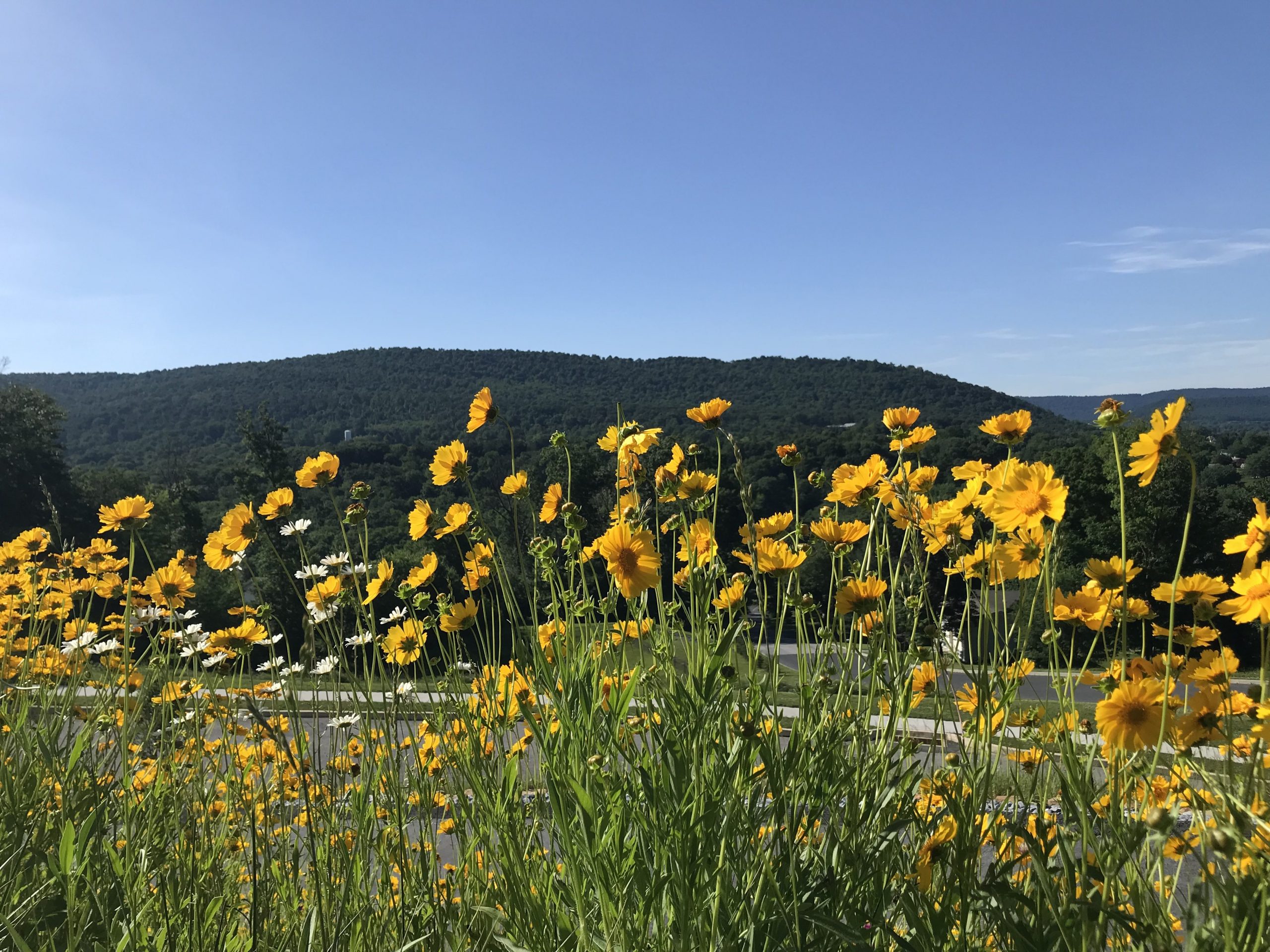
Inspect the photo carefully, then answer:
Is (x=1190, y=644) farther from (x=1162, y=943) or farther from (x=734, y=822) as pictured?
(x=734, y=822)

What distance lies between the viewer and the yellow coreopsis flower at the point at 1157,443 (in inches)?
40.8

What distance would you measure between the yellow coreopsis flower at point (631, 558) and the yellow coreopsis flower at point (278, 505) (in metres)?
1.11

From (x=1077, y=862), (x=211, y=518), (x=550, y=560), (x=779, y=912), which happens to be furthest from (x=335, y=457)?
(x=211, y=518)

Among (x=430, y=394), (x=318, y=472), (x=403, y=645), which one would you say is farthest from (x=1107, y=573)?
(x=430, y=394)

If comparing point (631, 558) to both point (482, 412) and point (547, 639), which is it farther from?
point (482, 412)

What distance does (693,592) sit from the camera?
4.03 ft

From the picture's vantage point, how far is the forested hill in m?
38.2

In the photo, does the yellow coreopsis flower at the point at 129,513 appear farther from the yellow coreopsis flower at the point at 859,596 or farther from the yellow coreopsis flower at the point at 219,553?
the yellow coreopsis flower at the point at 859,596

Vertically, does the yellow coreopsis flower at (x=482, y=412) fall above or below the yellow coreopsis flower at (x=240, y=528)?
above

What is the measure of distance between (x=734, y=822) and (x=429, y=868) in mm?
823

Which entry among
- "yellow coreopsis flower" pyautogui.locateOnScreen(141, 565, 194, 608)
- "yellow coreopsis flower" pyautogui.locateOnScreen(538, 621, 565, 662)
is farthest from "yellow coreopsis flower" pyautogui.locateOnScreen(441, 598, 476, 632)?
"yellow coreopsis flower" pyautogui.locateOnScreen(141, 565, 194, 608)

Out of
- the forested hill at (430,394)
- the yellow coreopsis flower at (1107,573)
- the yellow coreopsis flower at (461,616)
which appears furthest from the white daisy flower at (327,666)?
the forested hill at (430,394)

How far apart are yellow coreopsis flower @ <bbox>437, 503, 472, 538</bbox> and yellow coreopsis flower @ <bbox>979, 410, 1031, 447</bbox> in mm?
1195

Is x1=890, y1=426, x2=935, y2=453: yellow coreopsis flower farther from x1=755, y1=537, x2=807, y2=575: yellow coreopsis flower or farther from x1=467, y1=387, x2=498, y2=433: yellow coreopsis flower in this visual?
x1=467, y1=387, x2=498, y2=433: yellow coreopsis flower
